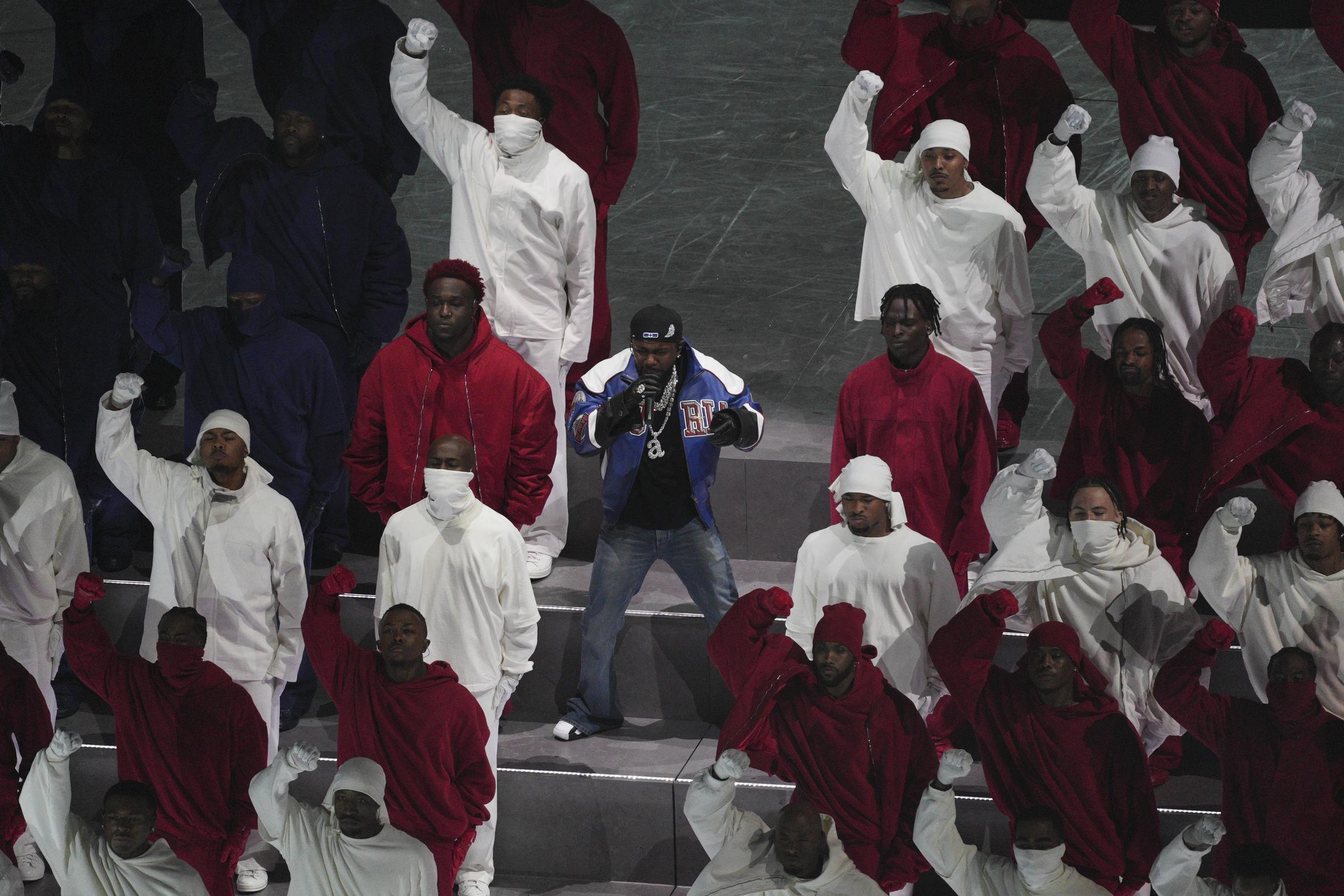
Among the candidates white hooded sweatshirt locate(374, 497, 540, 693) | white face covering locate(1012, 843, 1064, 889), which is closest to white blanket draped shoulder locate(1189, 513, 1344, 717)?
white face covering locate(1012, 843, 1064, 889)

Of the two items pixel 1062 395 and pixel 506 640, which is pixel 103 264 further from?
pixel 1062 395

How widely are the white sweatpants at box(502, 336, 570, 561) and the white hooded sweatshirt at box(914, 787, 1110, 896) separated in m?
2.22

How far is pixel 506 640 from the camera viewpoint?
742 centimetres

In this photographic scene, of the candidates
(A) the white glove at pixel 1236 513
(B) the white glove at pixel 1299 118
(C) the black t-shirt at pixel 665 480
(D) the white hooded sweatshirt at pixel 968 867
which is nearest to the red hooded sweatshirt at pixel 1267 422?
(A) the white glove at pixel 1236 513

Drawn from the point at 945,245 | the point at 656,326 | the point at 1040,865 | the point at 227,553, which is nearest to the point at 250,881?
the point at 227,553

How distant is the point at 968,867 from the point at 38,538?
370 centimetres

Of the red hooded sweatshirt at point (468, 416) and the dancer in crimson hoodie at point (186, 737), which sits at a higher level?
the red hooded sweatshirt at point (468, 416)

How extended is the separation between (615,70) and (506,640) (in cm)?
251

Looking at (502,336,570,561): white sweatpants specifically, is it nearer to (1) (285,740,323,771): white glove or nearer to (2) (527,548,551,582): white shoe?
(2) (527,548,551,582): white shoe

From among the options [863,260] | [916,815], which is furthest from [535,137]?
[916,815]

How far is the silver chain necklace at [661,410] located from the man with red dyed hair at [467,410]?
373mm

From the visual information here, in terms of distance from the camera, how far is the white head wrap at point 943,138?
7941 mm

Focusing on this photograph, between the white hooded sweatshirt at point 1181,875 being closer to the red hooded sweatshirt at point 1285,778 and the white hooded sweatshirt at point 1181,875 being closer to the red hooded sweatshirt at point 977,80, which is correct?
the red hooded sweatshirt at point 1285,778

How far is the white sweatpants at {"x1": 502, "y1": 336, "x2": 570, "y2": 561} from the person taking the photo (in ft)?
27.5
